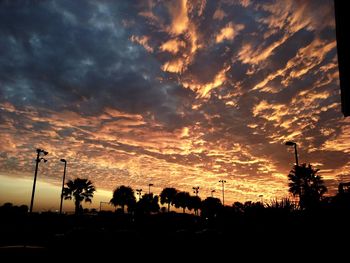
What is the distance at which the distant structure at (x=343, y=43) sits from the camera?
19.7 feet

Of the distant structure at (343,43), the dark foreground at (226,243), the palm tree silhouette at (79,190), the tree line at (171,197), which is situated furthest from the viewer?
the palm tree silhouette at (79,190)

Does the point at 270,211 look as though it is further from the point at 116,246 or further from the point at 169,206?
the point at 169,206

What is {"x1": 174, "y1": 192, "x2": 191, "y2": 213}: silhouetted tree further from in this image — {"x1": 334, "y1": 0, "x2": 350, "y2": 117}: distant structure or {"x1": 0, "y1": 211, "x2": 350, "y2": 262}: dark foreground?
{"x1": 334, "y1": 0, "x2": 350, "y2": 117}: distant structure

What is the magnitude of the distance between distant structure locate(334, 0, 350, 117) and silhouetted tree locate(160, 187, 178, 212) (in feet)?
274

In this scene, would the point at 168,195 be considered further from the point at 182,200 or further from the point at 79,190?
the point at 79,190

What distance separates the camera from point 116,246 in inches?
576

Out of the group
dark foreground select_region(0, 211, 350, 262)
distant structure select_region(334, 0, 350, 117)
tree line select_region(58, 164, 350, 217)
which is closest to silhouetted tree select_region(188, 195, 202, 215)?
tree line select_region(58, 164, 350, 217)

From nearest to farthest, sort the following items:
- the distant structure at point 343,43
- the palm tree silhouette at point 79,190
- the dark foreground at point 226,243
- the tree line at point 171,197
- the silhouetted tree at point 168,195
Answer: the distant structure at point 343,43 < the dark foreground at point 226,243 < the tree line at point 171,197 < the palm tree silhouette at point 79,190 < the silhouetted tree at point 168,195

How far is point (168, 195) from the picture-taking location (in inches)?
3501

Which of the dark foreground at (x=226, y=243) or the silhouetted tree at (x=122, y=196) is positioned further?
the silhouetted tree at (x=122, y=196)

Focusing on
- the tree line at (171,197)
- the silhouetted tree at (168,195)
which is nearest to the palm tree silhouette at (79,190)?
the tree line at (171,197)

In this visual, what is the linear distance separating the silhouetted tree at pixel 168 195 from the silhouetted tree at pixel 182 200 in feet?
4.31

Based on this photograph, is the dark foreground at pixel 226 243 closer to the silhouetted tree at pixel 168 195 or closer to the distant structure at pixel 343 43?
the distant structure at pixel 343 43

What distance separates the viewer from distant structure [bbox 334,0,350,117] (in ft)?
19.7
